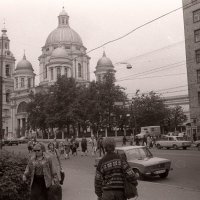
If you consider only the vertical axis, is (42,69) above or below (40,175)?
above

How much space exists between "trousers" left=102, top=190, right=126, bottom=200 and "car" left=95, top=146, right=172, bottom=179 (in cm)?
832

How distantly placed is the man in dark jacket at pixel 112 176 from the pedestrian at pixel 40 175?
1.50m

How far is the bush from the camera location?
331 inches

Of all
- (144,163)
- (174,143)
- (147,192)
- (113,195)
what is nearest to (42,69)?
(174,143)

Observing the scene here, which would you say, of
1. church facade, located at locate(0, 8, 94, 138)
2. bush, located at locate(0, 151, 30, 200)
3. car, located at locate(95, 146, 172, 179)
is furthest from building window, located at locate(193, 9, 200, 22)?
church facade, located at locate(0, 8, 94, 138)

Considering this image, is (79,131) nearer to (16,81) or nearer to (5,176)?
(16,81)

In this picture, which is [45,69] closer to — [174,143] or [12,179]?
[174,143]

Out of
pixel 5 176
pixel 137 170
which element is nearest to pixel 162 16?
pixel 137 170

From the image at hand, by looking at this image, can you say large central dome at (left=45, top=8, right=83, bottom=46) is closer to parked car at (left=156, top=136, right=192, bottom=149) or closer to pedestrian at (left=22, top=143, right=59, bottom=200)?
parked car at (left=156, top=136, right=192, bottom=149)

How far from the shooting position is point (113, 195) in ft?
19.6

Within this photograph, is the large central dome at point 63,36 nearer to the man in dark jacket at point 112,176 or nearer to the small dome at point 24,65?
the small dome at point 24,65

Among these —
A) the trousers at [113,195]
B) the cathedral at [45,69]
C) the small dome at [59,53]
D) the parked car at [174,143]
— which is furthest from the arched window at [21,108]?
the trousers at [113,195]

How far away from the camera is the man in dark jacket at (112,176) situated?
6023mm

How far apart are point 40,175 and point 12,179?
5.36 ft
